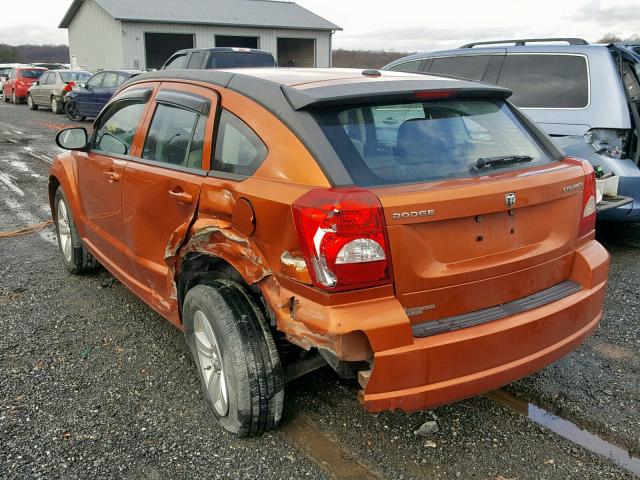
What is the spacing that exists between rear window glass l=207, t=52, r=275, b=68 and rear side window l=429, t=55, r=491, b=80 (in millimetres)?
6932

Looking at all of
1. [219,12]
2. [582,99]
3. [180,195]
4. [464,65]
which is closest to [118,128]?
[180,195]

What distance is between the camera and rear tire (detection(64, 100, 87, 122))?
757 inches

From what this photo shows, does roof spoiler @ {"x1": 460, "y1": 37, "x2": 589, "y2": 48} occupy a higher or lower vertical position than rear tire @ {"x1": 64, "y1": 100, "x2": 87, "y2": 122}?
higher

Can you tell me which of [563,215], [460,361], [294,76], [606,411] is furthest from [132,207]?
[606,411]

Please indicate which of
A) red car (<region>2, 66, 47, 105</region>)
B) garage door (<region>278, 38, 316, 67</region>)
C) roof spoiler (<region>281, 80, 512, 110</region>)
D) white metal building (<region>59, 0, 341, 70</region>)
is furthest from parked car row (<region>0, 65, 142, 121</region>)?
roof spoiler (<region>281, 80, 512, 110</region>)

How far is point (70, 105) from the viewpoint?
19500 millimetres

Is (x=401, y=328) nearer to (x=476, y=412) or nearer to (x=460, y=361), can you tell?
(x=460, y=361)

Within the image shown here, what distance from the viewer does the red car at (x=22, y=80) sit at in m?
27.3

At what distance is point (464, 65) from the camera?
6863 mm

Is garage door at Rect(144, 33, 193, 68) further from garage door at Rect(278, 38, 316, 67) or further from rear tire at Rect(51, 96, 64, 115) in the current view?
rear tire at Rect(51, 96, 64, 115)

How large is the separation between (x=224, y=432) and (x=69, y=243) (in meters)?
2.96

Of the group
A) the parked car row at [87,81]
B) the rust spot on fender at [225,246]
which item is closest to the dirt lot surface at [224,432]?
the rust spot on fender at [225,246]

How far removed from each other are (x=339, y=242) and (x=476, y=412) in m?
1.42

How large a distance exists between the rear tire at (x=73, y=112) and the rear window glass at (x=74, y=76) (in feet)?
8.84
